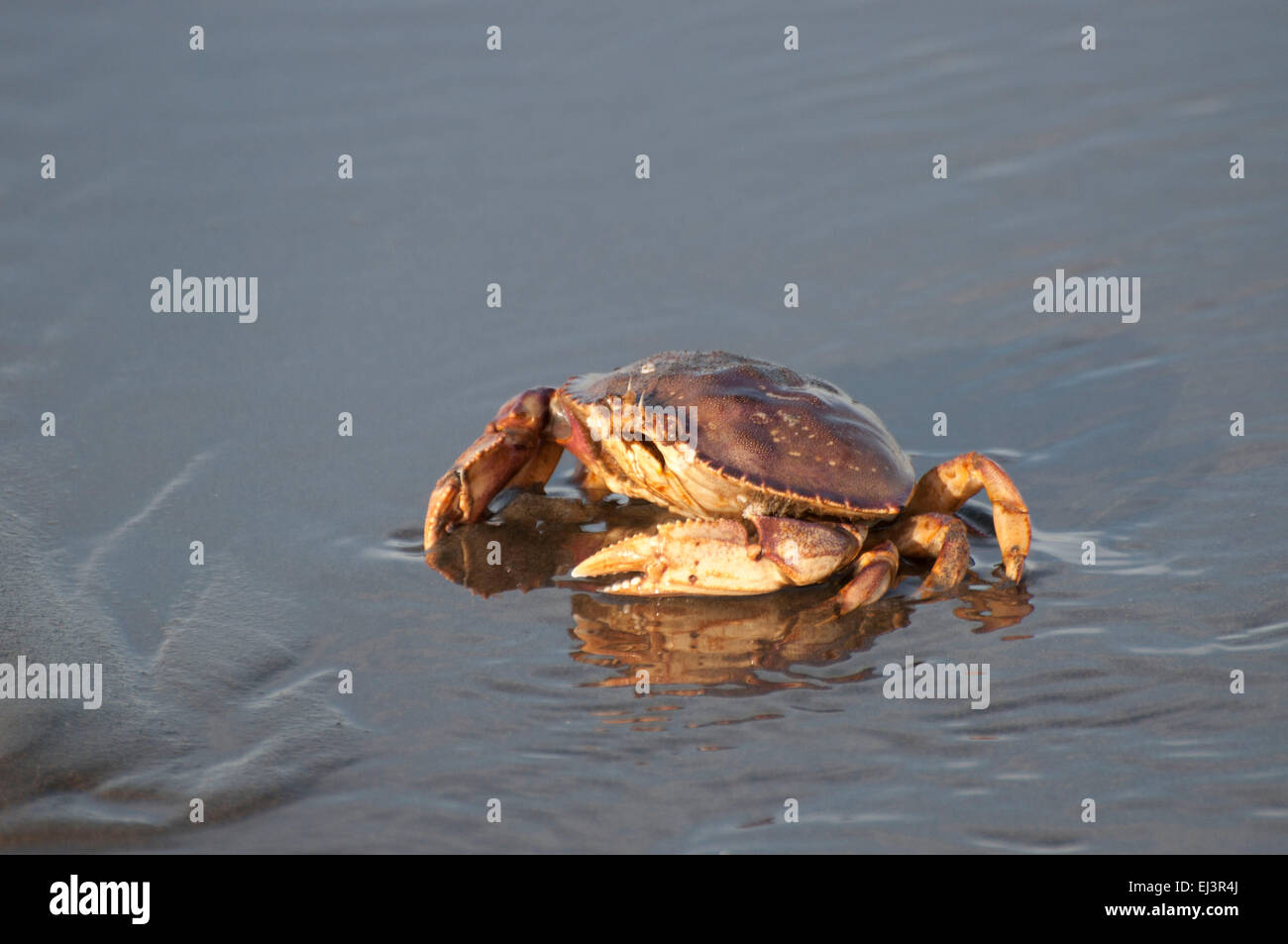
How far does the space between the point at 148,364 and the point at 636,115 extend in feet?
14.2

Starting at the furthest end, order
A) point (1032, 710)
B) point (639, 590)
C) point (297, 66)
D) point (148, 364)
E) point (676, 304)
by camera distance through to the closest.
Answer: point (297, 66), point (676, 304), point (148, 364), point (639, 590), point (1032, 710)

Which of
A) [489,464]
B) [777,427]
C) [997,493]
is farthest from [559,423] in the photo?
[997,493]

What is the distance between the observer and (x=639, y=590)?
6.04 m

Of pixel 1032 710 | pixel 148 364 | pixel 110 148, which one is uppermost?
pixel 110 148

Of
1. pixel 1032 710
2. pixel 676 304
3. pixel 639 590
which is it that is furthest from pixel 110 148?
pixel 1032 710

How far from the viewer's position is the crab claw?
230 inches

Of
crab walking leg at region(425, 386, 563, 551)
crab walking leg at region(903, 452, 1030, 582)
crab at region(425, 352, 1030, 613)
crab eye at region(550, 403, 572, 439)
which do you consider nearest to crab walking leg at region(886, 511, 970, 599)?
crab at region(425, 352, 1030, 613)

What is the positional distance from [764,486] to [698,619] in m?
0.63

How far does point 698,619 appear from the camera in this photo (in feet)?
19.7

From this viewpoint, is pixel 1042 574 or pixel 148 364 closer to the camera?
pixel 1042 574

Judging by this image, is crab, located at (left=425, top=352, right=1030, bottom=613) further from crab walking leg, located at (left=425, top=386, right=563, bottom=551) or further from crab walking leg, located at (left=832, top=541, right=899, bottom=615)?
crab walking leg, located at (left=425, top=386, right=563, bottom=551)

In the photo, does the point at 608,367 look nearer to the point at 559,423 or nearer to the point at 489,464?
the point at 559,423
